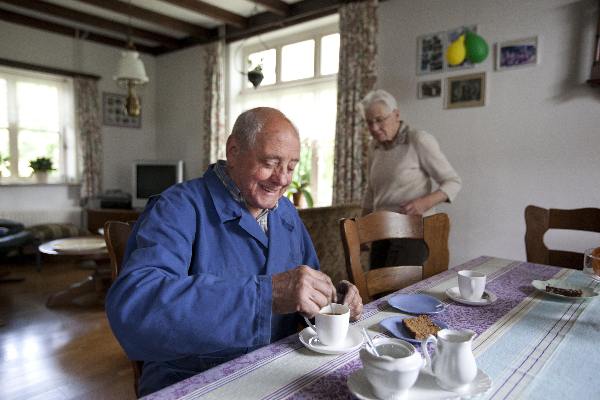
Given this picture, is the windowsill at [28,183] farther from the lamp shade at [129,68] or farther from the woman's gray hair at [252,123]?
the woman's gray hair at [252,123]

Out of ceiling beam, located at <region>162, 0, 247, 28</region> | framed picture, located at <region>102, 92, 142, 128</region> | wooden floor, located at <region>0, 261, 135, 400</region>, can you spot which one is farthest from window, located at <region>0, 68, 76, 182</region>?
ceiling beam, located at <region>162, 0, 247, 28</region>

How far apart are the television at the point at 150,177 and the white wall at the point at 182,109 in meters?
0.37

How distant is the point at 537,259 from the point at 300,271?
1.61m

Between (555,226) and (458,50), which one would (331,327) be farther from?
(458,50)

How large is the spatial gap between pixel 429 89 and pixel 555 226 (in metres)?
1.90

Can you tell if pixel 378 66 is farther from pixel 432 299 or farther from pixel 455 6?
pixel 432 299

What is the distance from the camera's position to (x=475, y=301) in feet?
3.76

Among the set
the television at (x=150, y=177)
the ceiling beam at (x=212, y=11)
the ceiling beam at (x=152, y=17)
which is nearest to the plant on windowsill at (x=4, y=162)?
the television at (x=150, y=177)

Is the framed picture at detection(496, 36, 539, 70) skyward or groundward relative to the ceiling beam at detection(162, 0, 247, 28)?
groundward

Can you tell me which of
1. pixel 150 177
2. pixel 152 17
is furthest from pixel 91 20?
pixel 150 177

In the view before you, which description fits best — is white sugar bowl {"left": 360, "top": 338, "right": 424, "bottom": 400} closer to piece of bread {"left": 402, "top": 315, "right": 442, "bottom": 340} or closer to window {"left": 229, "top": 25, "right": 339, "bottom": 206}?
piece of bread {"left": 402, "top": 315, "right": 442, "bottom": 340}

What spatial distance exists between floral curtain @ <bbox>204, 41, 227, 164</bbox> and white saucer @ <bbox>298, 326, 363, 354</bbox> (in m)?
4.64

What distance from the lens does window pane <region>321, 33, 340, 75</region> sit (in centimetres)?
451

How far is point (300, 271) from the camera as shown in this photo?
33.8 inches
